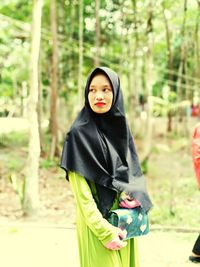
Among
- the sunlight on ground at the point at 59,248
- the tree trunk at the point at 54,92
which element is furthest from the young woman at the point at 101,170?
the tree trunk at the point at 54,92

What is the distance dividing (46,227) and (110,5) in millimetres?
10428

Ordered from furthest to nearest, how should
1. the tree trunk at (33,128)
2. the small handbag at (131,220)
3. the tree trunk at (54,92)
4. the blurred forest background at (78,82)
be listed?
the tree trunk at (54,92)
the blurred forest background at (78,82)
the tree trunk at (33,128)
the small handbag at (131,220)

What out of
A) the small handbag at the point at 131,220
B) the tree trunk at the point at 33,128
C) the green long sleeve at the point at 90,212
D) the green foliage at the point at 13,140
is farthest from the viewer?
the green foliage at the point at 13,140

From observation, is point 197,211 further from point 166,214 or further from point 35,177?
point 35,177

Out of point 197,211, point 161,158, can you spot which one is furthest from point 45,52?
point 197,211

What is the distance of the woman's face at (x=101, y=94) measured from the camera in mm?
2557

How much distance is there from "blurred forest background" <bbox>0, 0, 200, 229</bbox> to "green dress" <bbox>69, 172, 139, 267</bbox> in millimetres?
4353

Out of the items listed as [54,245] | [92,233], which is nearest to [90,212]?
[92,233]

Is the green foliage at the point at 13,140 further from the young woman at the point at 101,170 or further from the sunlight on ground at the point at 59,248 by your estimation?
the young woman at the point at 101,170

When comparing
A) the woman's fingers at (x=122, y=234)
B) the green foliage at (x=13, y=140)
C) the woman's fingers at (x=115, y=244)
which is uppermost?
the woman's fingers at (x=122, y=234)

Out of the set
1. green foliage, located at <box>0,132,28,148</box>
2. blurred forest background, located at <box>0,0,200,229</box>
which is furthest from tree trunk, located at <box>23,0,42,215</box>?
green foliage, located at <box>0,132,28,148</box>

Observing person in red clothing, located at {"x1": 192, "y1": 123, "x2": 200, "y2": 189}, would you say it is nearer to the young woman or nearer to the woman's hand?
the young woman

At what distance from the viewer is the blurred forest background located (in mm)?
8133

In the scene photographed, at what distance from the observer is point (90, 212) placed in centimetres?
244
